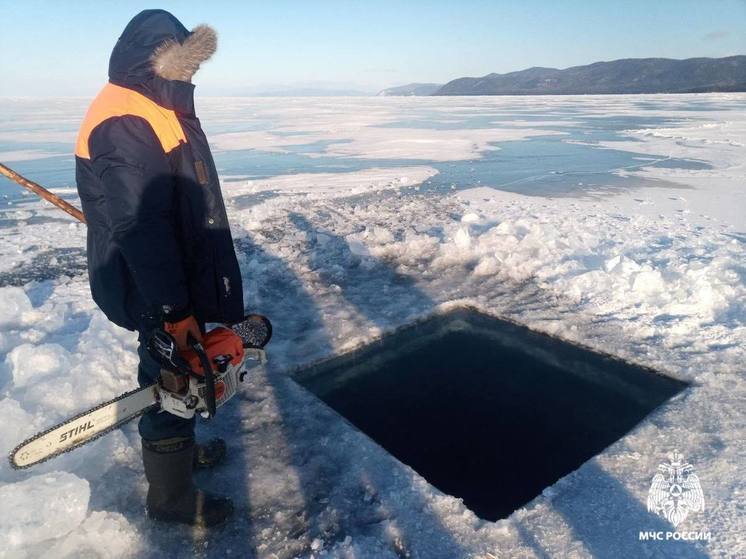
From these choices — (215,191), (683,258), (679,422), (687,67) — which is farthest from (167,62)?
(687,67)

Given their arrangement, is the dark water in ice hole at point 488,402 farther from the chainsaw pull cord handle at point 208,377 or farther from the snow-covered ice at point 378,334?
the chainsaw pull cord handle at point 208,377

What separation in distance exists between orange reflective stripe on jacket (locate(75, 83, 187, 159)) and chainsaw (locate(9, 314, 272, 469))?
2.27ft

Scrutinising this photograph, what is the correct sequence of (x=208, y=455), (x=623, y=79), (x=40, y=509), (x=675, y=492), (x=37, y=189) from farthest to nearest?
(x=623, y=79), (x=37, y=189), (x=208, y=455), (x=675, y=492), (x=40, y=509)

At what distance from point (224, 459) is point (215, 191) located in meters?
1.41

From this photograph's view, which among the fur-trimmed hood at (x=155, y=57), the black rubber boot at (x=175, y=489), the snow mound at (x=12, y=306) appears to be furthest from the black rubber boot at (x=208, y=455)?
the snow mound at (x=12, y=306)

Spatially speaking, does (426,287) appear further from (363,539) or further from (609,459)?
(363,539)

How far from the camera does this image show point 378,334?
3.88 metres

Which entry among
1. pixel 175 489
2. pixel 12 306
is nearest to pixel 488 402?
pixel 175 489

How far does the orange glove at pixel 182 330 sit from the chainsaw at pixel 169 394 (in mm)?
20

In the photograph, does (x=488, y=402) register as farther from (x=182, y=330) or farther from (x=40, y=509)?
(x=40, y=509)

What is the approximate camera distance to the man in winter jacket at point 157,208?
1.66 metres

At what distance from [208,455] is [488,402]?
168 centimetres

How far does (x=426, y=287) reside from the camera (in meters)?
4.79

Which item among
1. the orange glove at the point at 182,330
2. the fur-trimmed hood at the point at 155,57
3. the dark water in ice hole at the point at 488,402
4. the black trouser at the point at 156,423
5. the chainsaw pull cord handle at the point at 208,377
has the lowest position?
the dark water in ice hole at the point at 488,402
